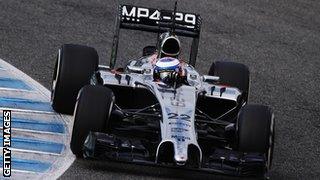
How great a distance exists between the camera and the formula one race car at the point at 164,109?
11.8 meters

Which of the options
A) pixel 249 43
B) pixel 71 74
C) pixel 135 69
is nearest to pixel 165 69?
pixel 135 69

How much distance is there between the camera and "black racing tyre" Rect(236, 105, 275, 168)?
12141mm

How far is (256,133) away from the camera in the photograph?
39.9 ft

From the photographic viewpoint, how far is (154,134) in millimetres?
12617

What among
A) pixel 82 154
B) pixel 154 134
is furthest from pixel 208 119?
pixel 82 154

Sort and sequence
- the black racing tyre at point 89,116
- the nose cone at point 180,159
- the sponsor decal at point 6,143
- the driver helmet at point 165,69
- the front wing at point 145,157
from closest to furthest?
the nose cone at point 180,159 < the front wing at point 145,157 < the sponsor decal at point 6,143 < the black racing tyre at point 89,116 < the driver helmet at point 165,69

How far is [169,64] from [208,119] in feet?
2.60

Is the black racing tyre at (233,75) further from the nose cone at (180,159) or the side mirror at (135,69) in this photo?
the nose cone at (180,159)

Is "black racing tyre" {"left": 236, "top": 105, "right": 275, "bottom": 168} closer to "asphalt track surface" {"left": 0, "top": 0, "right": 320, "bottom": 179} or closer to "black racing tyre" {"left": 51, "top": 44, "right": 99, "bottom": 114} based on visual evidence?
"asphalt track surface" {"left": 0, "top": 0, "right": 320, "bottom": 179}

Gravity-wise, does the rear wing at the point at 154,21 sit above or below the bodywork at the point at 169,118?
above

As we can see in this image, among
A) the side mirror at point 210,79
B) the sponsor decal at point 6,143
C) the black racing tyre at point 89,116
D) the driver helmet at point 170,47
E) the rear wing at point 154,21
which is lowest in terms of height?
the sponsor decal at point 6,143

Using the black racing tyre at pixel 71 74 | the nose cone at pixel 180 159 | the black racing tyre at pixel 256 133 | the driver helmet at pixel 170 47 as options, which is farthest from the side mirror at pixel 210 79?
the nose cone at pixel 180 159

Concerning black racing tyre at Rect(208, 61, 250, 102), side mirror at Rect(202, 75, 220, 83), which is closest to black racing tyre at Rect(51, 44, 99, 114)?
side mirror at Rect(202, 75, 220, 83)

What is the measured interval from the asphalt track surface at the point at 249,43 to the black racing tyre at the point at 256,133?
0.74 m
